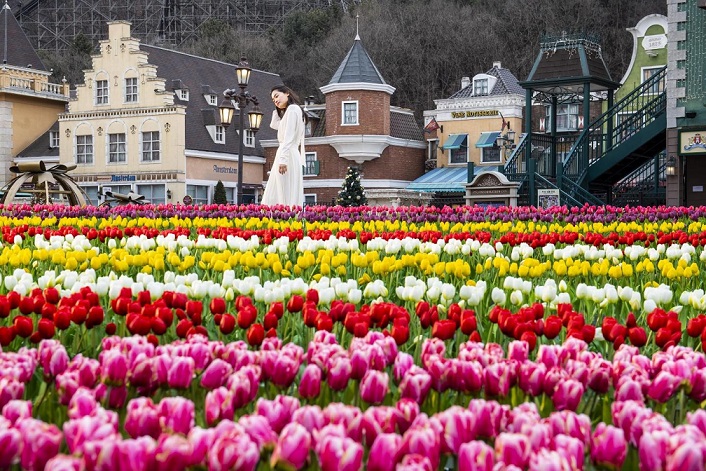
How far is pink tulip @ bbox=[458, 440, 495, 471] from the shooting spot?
1.76 metres

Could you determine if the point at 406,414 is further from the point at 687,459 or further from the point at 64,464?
the point at 64,464

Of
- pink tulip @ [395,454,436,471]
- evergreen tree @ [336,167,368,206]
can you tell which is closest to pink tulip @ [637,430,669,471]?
pink tulip @ [395,454,436,471]

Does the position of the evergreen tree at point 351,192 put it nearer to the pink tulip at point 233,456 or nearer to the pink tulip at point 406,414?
the pink tulip at point 406,414

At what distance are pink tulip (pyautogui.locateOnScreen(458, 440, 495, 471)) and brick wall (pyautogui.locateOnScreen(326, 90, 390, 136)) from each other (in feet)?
139

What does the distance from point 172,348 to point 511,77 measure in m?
43.9

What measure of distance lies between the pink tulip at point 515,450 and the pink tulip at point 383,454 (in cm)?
24

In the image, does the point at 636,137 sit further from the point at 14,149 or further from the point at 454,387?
the point at 14,149

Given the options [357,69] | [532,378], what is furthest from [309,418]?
[357,69]

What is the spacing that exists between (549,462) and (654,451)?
12.2 inches

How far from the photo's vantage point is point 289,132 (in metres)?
17.0

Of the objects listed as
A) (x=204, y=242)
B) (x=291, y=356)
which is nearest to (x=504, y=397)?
(x=291, y=356)

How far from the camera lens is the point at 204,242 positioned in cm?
800

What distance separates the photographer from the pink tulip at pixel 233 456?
69.5 inches

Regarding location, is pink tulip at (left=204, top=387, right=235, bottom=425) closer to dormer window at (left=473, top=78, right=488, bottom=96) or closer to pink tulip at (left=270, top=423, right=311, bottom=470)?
pink tulip at (left=270, top=423, right=311, bottom=470)
